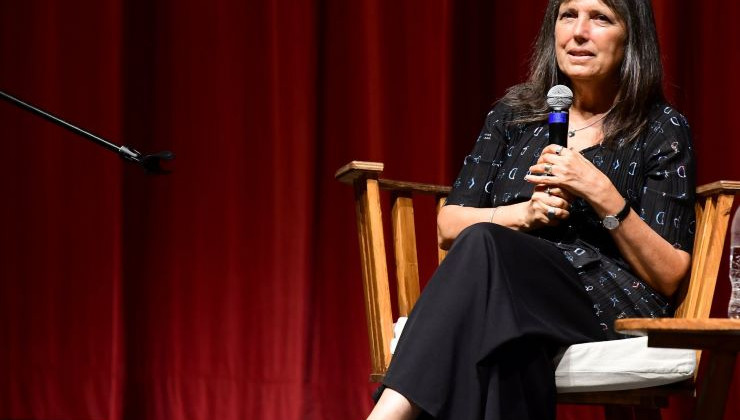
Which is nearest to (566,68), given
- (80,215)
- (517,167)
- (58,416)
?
(517,167)

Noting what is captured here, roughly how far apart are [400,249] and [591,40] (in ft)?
1.70

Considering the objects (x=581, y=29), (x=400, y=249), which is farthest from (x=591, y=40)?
(x=400, y=249)

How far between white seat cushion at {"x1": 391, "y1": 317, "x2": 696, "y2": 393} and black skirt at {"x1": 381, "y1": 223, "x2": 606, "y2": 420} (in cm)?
3

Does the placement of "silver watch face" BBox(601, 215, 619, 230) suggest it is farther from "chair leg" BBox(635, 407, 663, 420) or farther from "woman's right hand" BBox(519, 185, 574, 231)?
"chair leg" BBox(635, 407, 663, 420)

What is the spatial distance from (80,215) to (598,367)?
1.56 metres

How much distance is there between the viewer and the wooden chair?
1.69 m

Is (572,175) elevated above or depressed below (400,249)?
above

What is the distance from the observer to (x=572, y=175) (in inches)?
63.3

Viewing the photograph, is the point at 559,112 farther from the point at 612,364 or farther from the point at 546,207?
the point at 612,364

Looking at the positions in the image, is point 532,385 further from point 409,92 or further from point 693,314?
point 409,92

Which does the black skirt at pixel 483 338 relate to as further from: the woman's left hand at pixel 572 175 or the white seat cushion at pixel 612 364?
the woman's left hand at pixel 572 175

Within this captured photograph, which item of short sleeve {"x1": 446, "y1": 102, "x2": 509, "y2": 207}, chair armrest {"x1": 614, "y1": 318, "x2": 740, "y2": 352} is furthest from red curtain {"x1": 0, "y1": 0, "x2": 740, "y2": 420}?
chair armrest {"x1": 614, "y1": 318, "x2": 740, "y2": 352}

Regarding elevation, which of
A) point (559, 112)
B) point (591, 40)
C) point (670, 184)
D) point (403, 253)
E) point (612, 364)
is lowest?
point (612, 364)

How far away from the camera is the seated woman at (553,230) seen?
140 cm
